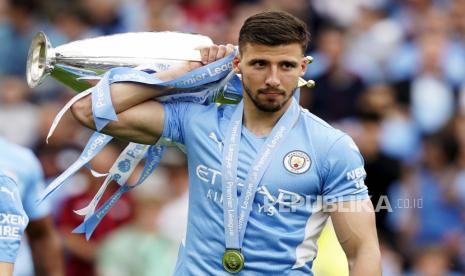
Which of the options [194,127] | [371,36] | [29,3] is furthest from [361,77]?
[194,127]

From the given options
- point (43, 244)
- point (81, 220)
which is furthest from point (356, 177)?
point (81, 220)

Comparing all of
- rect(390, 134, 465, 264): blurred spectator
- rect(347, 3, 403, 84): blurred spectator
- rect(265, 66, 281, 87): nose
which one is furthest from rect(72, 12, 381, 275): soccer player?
rect(347, 3, 403, 84): blurred spectator

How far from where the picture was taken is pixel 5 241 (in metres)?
6.51

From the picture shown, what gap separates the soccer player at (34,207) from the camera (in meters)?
7.70

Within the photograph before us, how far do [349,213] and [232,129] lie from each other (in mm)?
720

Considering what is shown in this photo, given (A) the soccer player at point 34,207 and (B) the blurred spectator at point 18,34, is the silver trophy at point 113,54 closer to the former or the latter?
(A) the soccer player at point 34,207

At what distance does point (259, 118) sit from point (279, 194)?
431 mm

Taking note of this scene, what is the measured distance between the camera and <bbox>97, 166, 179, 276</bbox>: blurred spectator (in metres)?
11.0

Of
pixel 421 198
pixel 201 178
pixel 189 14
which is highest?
pixel 189 14

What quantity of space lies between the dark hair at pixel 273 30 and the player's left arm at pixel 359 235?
2.68 feet

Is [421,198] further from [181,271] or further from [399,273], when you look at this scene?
[181,271]

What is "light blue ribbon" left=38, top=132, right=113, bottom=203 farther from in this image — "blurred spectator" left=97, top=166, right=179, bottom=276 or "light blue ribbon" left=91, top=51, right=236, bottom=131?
"blurred spectator" left=97, top=166, right=179, bottom=276

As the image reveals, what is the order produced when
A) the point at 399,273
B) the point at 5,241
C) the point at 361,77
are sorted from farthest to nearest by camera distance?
the point at 361,77 → the point at 399,273 → the point at 5,241

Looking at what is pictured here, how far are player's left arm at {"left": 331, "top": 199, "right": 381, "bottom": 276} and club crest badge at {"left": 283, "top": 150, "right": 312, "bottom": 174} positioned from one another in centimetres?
24
